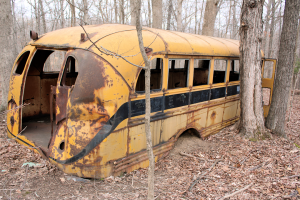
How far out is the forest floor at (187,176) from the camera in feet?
11.3

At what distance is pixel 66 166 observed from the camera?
367cm

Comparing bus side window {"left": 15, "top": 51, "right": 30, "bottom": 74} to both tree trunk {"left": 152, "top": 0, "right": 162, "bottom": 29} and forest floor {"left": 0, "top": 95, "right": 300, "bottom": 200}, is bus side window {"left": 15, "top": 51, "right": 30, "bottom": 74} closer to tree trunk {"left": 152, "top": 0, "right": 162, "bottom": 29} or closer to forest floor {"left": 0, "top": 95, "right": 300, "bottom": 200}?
forest floor {"left": 0, "top": 95, "right": 300, "bottom": 200}

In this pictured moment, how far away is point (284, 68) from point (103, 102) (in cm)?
503

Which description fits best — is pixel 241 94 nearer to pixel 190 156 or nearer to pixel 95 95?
pixel 190 156

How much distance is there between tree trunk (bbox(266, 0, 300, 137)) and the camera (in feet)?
19.0

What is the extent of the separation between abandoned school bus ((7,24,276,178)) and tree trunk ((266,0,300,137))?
2.03m

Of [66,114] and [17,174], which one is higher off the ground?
[66,114]

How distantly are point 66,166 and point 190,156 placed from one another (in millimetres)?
2632

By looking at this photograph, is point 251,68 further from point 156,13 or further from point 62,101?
point 156,13

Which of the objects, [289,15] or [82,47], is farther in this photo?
[289,15]

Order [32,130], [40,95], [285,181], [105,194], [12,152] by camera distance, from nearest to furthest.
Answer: [105,194], [285,181], [12,152], [32,130], [40,95]

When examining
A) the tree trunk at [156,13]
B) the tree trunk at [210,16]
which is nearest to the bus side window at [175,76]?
the tree trunk at [156,13]

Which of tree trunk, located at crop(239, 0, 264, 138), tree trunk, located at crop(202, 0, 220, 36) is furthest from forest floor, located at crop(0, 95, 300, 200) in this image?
tree trunk, located at crop(202, 0, 220, 36)

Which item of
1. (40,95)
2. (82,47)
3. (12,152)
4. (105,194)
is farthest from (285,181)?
(40,95)
